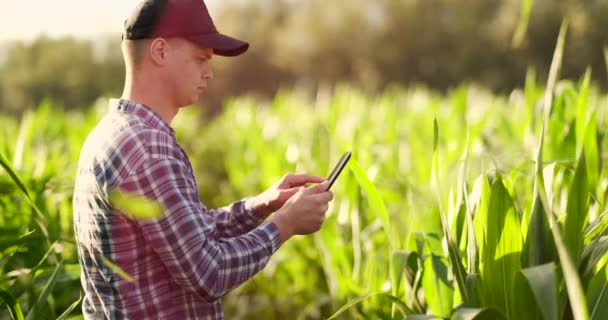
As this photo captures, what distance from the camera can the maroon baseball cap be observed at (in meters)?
1.72

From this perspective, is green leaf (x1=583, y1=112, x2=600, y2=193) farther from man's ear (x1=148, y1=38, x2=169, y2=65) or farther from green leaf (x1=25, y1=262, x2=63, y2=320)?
green leaf (x1=25, y1=262, x2=63, y2=320)

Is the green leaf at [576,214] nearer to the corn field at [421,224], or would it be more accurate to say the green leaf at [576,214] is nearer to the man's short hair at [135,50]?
the corn field at [421,224]

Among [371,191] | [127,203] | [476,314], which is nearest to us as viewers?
[127,203]

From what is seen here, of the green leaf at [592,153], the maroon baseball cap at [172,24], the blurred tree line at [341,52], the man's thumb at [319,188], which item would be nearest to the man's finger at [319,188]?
the man's thumb at [319,188]

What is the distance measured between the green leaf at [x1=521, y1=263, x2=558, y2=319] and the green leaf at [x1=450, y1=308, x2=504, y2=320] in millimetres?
105

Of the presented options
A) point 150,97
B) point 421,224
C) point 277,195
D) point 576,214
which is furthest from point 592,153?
point 150,97

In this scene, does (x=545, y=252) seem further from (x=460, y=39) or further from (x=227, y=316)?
(x=460, y=39)

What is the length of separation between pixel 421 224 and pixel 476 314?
85 cm

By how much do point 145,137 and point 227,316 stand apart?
2.38 metres

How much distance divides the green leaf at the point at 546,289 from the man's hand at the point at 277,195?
22.4 inches

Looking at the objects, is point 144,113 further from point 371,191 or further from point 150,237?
point 371,191

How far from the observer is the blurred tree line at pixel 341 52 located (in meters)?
27.0

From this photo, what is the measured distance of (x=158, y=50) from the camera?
172cm

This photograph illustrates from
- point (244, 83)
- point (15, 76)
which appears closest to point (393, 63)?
point (244, 83)
